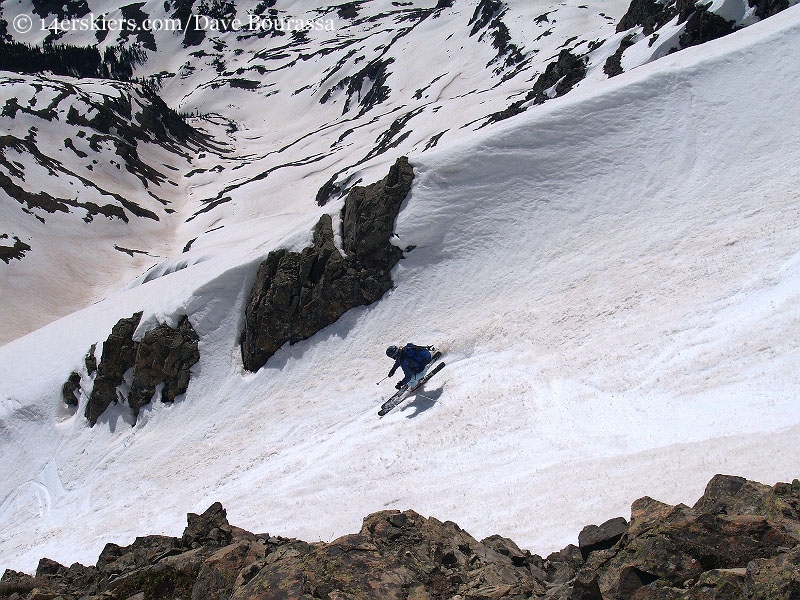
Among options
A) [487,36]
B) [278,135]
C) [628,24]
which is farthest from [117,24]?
[628,24]

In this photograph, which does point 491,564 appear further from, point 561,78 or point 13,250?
point 13,250

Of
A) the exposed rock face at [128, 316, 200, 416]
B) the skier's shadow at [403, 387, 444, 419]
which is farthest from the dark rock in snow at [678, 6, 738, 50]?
the exposed rock face at [128, 316, 200, 416]

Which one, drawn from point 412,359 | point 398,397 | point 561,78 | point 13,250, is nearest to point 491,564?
point 412,359

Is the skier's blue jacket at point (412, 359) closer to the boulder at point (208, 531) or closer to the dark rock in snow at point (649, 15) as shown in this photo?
the boulder at point (208, 531)

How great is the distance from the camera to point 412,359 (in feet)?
57.8

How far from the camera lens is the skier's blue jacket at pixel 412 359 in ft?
57.7

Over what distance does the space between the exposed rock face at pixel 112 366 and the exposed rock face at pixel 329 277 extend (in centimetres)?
589

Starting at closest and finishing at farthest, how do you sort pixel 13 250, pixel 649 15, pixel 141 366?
pixel 141 366, pixel 649 15, pixel 13 250

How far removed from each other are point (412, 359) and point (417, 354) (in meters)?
0.22

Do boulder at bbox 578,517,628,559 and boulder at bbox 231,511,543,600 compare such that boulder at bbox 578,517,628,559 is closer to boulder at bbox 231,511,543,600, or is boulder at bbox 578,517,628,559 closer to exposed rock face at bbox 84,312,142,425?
boulder at bbox 231,511,543,600

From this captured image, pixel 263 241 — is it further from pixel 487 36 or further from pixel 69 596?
pixel 487 36

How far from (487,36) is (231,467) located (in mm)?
93921

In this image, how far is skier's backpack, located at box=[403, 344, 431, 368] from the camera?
17.6 metres

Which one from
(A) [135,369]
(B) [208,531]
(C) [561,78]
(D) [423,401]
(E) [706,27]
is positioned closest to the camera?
(B) [208,531]
